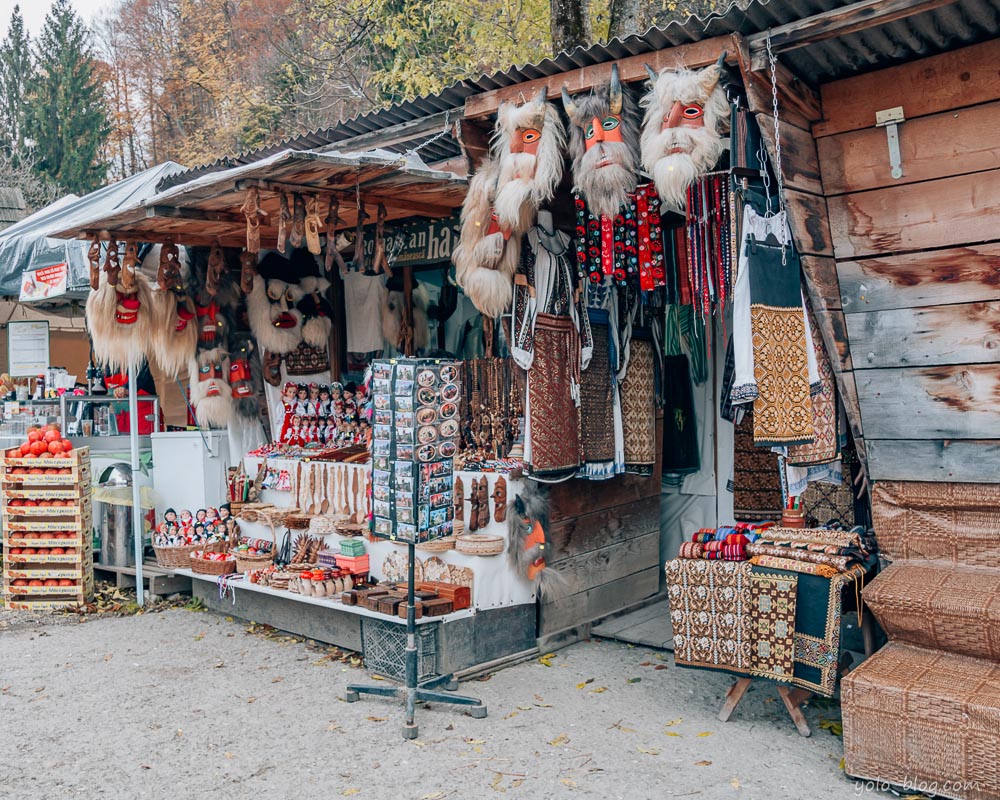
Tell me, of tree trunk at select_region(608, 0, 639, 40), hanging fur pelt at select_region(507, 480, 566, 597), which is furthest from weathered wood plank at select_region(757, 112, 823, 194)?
tree trunk at select_region(608, 0, 639, 40)

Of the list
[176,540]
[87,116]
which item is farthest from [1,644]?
[87,116]

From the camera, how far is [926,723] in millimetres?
3459

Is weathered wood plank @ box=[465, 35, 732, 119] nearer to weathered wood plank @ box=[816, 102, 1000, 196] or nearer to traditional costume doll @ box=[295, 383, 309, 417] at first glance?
weathered wood plank @ box=[816, 102, 1000, 196]

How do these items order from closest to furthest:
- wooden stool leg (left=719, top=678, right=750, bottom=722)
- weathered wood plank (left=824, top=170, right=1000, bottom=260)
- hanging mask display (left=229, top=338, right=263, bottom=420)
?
weathered wood plank (left=824, top=170, right=1000, bottom=260)
wooden stool leg (left=719, top=678, right=750, bottom=722)
hanging mask display (left=229, top=338, right=263, bottom=420)

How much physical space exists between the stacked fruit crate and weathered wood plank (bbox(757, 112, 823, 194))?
220 inches

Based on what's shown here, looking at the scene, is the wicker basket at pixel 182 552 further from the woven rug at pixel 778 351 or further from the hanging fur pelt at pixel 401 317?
the woven rug at pixel 778 351

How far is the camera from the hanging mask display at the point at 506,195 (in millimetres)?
4551

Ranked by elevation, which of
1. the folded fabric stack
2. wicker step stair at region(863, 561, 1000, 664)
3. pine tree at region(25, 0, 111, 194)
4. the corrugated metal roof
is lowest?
wicker step stair at region(863, 561, 1000, 664)

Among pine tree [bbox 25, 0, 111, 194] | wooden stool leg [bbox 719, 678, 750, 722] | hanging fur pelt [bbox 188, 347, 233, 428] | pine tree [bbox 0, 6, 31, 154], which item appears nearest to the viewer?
wooden stool leg [bbox 719, 678, 750, 722]

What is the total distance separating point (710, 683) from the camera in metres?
5.02

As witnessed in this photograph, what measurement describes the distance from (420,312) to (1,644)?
12.4 ft

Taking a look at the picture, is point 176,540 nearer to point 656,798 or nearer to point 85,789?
point 85,789

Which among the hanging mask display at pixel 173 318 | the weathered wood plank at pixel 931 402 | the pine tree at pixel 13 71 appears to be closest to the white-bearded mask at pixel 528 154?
the weathered wood plank at pixel 931 402

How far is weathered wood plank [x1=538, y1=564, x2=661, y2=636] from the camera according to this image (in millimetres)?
5652
